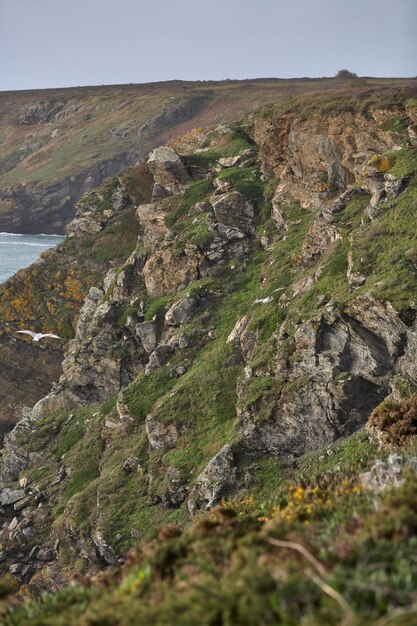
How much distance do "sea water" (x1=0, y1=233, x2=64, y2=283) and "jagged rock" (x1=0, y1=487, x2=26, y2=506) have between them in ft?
120

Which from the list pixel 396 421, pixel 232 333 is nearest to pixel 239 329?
pixel 232 333

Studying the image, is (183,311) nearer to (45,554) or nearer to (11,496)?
(11,496)

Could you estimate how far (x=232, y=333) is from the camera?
29609 mm

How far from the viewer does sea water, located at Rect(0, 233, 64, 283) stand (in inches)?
2808

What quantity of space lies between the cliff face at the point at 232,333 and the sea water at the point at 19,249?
30948 mm

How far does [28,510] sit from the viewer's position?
3030cm

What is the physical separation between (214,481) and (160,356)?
31.6 feet

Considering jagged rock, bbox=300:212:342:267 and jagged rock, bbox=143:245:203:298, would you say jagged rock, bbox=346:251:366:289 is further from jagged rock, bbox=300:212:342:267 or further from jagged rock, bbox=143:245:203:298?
jagged rock, bbox=143:245:203:298

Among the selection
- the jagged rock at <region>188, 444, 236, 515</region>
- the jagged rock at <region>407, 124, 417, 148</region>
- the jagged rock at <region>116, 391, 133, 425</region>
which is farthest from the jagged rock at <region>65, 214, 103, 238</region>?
the jagged rock at <region>188, 444, 236, 515</region>

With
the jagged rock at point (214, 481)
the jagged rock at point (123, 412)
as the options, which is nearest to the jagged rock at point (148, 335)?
the jagged rock at point (123, 412)

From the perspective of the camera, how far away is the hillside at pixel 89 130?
325 feet

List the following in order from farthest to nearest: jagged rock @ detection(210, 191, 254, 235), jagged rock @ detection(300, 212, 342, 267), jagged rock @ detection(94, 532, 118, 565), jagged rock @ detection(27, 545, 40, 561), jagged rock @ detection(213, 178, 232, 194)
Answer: jagged rock @ detection(213, 178, 232, 194), jagged rock @ detection(210, 191, 254, 235), jagged rock @ detection(300, 212, 342, 267), jagged rock @ detection(27, 545, 40, 561), jagged rock @ detection(94, 532, 118, 565)

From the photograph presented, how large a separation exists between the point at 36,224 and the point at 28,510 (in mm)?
75312

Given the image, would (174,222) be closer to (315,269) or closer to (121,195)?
(121,195)
